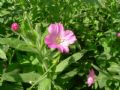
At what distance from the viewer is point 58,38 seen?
2.11 m

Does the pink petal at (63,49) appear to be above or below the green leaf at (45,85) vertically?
above

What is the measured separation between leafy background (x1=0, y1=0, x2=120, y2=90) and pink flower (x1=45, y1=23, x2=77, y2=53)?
0.30 ft

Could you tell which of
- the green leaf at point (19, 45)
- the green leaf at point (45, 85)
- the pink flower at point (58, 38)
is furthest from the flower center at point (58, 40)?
the green leaf at point (45, 85)

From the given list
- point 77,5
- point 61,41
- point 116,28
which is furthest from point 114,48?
point 61,41

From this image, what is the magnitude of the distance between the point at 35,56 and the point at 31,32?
1.06ft

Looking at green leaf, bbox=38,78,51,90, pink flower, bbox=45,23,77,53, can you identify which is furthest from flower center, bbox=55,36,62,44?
green leaf, bbox=38,78,51,90

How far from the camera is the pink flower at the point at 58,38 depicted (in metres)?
2.00

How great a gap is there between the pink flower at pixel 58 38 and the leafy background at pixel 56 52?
9 centimetres

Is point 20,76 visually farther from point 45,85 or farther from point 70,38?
point 70,38

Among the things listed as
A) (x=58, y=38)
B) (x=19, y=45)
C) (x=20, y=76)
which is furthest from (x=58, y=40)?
(x=20, y=76)

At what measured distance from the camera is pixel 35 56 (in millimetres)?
2393

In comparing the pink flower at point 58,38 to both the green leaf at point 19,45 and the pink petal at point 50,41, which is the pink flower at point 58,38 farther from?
the green leaf at point 19,45

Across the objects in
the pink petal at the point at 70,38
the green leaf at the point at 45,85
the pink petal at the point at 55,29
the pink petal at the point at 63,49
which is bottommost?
the green leaf at the point at 45,85

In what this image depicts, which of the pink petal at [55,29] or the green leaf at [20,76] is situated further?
the green leaf at [20,76]
